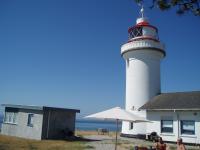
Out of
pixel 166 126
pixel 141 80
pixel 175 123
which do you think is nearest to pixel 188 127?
pixel 175 123

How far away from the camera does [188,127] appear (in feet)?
69.5

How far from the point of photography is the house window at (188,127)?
2095 centimetres

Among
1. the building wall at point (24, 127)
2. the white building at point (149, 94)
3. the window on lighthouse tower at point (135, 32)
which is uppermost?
the window on lighthouse tower at point (135, 32)

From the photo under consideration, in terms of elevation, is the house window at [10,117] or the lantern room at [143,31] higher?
the lantern room at [143,31]

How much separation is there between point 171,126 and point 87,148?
9.25 meters

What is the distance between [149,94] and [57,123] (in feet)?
30.5

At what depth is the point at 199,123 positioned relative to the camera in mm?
20516

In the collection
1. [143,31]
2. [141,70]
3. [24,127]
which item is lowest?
[24,127]

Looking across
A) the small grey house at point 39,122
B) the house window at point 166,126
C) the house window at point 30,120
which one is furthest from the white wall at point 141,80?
the house window at point 30,120

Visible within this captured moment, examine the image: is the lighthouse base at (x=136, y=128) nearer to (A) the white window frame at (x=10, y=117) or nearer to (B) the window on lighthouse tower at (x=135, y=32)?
(B) the window on lighthouse tower at (x=135, y=32)

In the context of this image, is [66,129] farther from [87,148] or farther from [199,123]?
[199,123]

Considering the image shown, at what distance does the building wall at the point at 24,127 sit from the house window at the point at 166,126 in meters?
10.3

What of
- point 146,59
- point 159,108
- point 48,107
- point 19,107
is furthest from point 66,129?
point 146,59

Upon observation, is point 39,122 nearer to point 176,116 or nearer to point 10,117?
point 10,117
